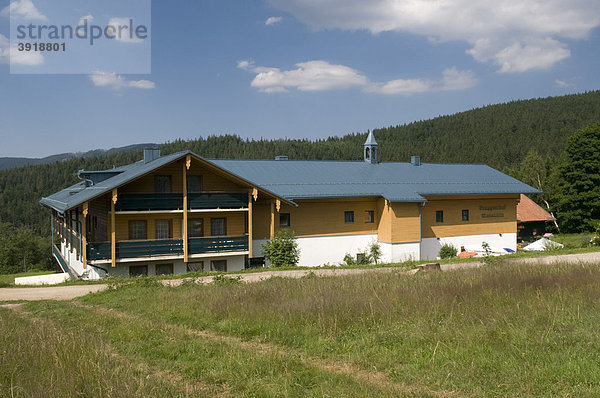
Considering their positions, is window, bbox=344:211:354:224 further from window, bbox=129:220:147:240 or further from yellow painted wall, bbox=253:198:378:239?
window, bbox=129:220:147:240

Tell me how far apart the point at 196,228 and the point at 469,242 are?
19855 mm

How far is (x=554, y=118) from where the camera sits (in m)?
122

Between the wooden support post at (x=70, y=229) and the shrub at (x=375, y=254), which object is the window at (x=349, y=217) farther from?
the wooden support post at (x=70, y=229)

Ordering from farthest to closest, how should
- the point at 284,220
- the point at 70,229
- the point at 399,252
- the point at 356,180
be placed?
the point at 356,180, the point at 399,252, the point at 70,229, the point at 284,220

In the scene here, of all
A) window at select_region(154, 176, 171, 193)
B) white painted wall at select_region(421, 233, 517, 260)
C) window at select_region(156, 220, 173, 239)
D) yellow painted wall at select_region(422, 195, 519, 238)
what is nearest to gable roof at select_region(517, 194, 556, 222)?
yellow painted wall at select_region(422, 195, 519, 238)

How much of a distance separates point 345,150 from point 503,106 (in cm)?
5098

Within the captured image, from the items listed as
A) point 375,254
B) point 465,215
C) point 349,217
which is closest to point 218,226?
point 349,217

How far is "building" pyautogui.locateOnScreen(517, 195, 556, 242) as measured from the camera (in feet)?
150

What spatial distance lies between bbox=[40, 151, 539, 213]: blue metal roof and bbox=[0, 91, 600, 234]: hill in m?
76.7

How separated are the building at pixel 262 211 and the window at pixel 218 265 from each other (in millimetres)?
57

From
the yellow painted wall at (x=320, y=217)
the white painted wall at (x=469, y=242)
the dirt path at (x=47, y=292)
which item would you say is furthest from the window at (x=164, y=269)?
the white painted wall at (x=469, y=242)

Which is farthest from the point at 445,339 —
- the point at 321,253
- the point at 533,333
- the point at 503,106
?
the point at 503,106

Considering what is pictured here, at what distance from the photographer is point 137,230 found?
24625 mm

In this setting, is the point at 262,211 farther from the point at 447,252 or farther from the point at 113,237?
the point at 447,252
